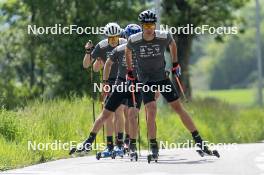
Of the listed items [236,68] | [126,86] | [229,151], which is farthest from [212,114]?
[236,68]

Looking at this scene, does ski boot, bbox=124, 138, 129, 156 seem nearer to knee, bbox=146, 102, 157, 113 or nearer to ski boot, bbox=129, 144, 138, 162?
ski boot, bbox=129, 144, 138, 162

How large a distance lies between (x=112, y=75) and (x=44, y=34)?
19507 millimetres

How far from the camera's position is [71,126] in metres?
16.6

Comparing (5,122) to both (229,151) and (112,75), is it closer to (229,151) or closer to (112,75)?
(112,75)

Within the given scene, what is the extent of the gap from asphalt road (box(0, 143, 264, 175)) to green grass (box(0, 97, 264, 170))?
617 mm

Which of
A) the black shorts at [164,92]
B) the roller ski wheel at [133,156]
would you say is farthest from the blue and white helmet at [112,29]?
the roller ski wheel at [133,156]

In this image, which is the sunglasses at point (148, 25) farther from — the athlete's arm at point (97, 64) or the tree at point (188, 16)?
the tree at point (188, 16)

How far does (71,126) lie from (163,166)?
496cm

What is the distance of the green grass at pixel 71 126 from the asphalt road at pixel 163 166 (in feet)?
2.02

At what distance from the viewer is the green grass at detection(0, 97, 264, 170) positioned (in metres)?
13.9

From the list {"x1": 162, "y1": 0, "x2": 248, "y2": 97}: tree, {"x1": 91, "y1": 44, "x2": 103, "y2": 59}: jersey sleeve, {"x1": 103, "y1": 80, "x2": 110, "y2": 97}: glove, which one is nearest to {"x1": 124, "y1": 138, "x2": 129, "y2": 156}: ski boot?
{"x1": 103, "y1": 80, "x2": 110, "y2": 97}: glove

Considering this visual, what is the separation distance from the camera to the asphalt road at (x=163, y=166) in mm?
11211
